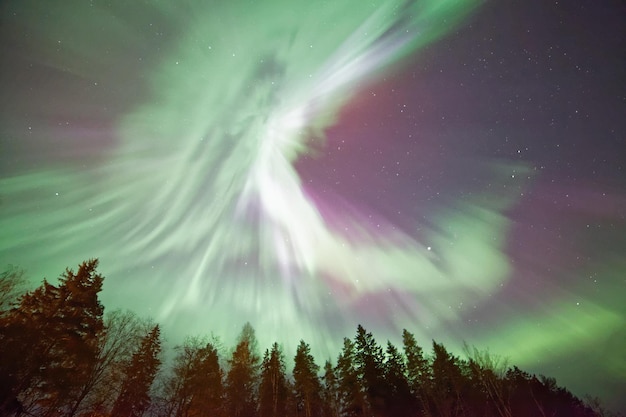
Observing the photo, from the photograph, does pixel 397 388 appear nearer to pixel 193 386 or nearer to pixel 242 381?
pixel 242 381

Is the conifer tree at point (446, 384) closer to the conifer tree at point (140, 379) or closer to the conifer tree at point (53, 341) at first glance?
the conifer tree at point (140, 379)

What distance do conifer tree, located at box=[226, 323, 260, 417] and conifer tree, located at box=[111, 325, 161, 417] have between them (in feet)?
30.4

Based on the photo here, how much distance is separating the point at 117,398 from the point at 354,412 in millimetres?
27215

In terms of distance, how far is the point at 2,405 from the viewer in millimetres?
17297

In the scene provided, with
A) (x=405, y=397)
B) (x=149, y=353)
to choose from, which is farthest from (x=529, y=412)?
(x=149, y=353)

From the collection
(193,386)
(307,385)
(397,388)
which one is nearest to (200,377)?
(193,386)

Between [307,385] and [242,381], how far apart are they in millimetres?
9308

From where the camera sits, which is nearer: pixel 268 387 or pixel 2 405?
pixel 2 405

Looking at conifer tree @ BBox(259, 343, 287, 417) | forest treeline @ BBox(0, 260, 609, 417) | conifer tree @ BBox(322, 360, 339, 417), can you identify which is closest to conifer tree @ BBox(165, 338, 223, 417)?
forest treeline @ BBox(0, 260, 609, 417)

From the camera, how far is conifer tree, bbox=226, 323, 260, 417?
35.3 metres

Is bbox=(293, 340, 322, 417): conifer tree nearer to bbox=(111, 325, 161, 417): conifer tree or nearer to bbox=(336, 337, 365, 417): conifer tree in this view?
bbox=(336, 337, 365, 417): conifer tree

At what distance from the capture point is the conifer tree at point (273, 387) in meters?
37.1

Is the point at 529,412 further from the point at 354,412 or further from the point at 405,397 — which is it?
the point at 354,412

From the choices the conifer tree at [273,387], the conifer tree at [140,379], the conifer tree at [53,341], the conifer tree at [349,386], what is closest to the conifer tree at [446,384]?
the conifer tree at [349,386]
